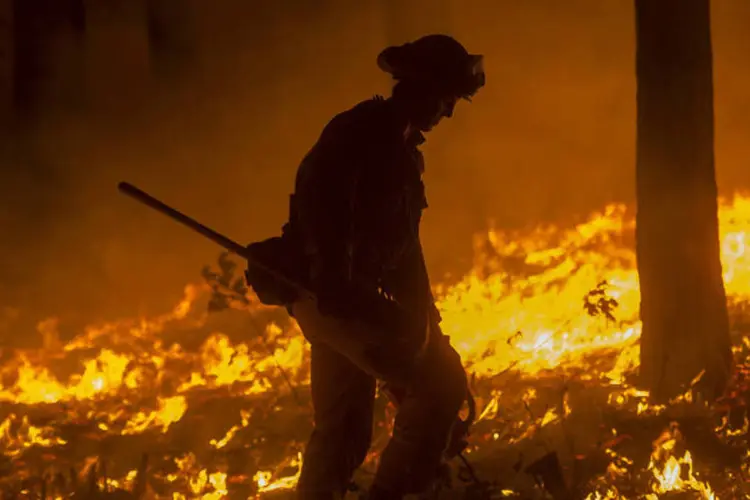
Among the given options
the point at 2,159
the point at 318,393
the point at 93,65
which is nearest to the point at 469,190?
the point at 93,65

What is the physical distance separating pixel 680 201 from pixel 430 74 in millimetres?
2394

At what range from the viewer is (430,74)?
A: 349 cm

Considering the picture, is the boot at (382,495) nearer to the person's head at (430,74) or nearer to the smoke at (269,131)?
the person's head at (430,74)

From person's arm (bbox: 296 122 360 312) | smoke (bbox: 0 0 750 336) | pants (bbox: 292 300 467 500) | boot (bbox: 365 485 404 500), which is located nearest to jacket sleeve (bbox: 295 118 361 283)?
person's arm (bbox: 296 122 360 312)

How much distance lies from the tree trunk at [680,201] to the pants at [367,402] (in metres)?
2.04

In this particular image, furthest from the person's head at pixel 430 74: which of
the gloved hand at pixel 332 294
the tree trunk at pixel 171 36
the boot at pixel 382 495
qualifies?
the tree trunk at pixel 171 36

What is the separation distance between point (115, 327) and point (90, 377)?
1.45 meters

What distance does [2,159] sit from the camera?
9859 millimetres

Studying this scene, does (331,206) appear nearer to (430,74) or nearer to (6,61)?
(430,74)

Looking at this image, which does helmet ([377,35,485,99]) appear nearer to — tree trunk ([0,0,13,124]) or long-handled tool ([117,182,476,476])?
long-handled tool ([117,182,476,476])

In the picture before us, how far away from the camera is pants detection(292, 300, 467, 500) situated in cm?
346

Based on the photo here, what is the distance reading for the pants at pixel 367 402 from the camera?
346cm

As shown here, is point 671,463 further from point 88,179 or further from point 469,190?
point 88,179

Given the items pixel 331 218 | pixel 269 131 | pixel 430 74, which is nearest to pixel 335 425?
pixel 331 218
